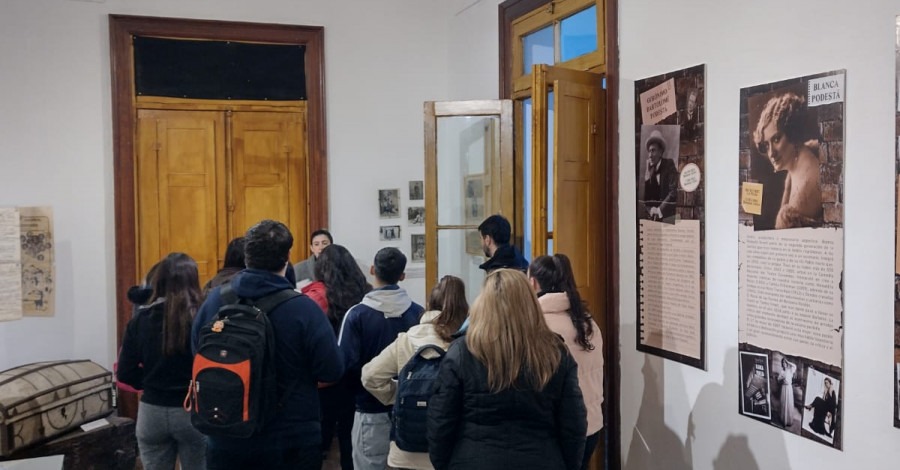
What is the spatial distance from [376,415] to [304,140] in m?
3.58

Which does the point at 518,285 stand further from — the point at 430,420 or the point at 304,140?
the point at 304,140

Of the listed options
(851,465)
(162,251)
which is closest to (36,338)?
(162,251)

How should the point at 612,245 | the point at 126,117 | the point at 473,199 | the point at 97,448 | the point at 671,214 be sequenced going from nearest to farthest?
the point at 671,214 < the point at 612,245 < the point at 97,448 < the point at 473,199 < the point at 126,117

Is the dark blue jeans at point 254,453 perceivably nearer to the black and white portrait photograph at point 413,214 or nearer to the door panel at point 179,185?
the door panel at point 179,185

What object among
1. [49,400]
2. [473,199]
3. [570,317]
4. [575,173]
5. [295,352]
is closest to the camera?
[295,352]

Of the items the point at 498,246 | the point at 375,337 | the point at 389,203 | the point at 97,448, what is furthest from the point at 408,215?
the point at 375,337

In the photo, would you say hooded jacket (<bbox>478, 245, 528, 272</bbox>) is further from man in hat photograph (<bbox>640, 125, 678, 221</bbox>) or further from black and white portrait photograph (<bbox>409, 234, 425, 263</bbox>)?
black and white portrait photograph (<bbox>409, 234, 425, 263</bbox>)

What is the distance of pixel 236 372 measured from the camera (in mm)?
2609

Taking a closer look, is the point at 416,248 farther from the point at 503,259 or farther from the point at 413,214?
the point at 503,259

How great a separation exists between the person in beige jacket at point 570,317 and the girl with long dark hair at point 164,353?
55.8 inches

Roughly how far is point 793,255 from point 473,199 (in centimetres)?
279

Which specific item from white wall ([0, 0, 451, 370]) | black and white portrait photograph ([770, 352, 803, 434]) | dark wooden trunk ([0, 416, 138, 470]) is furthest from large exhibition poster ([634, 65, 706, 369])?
dark wooden trunk ([0, 416, 138, 470])

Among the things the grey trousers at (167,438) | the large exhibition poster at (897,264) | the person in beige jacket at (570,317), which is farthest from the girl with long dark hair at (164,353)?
the large exhibition poster at (897,264)

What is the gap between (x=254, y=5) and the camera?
6258 mm
